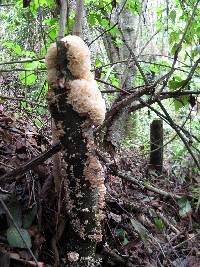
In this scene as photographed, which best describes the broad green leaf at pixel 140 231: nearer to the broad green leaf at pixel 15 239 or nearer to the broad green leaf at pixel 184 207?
the broad green leaf at pixel 15 239

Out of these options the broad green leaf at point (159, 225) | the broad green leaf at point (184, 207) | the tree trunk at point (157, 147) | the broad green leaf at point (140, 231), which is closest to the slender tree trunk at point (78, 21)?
the broad green leaf at point (140, 231)

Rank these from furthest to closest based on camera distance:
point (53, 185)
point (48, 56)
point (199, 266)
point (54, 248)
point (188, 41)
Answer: point (188, 41) → point (199, 266) → point (53, 185) → point (54, 248) → point (48, 56)

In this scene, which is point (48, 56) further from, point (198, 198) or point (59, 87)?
point (198, 198)

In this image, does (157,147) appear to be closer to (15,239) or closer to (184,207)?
(184,207)

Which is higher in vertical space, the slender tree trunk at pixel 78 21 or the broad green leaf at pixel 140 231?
the slender tree trunk at pixel 78 21

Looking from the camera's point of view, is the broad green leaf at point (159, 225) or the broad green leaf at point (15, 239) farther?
the broad green leaf at point (159, 225)

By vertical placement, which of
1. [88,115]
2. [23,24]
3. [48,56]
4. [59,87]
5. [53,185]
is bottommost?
[53,185]

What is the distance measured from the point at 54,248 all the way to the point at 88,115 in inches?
25.5

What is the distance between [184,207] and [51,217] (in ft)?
4.05

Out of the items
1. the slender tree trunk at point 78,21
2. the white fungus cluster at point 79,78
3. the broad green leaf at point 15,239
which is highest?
the slender tree trunk at point 78,21

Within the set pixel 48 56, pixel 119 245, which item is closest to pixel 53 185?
pixel 119 245

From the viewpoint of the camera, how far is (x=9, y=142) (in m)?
1.98

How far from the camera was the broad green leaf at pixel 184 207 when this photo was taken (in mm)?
2530

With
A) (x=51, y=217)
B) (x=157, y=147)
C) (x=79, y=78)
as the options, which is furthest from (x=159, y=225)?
(x=157, y=147)
